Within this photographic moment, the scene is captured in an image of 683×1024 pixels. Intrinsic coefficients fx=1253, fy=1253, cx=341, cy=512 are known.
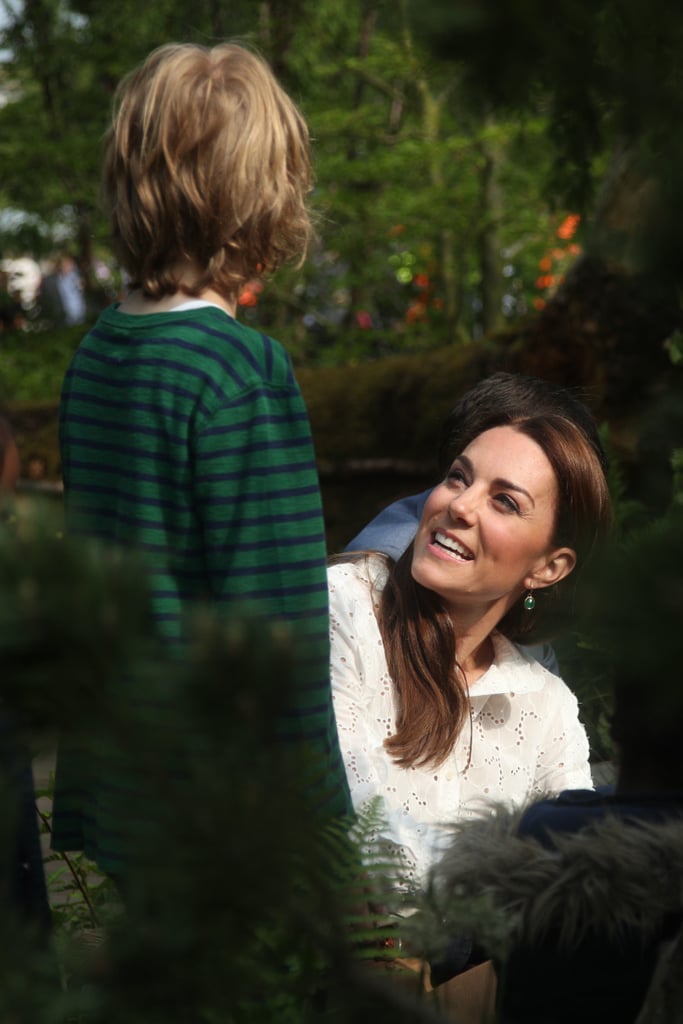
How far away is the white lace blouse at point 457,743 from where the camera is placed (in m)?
2.43

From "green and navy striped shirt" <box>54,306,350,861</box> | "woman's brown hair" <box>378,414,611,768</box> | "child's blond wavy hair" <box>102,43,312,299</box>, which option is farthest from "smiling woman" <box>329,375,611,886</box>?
"child's blond wavy hair" <box>102,43,312,299</box>

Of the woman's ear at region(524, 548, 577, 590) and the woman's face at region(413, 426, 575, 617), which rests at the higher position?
the woman's face at region(413, 426, 575, 617)

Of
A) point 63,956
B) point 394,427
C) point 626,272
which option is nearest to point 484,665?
point 63,956

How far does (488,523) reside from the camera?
2506 mm

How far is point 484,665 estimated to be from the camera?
8.93 feet

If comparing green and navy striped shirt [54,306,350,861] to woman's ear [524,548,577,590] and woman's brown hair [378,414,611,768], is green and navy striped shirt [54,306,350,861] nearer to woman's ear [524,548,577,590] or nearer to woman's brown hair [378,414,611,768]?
woman's brown hair [378,414,611,768]

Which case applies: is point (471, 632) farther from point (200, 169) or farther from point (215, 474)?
point (200, 169)

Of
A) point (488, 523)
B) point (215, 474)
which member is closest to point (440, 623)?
point (488, 523)

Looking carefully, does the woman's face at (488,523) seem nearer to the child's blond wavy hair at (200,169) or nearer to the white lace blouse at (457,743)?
the white lace blouse at (457,743)

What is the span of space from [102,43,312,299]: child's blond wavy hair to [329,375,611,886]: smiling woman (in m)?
0.76

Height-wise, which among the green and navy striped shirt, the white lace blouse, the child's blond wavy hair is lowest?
the white lace blouse

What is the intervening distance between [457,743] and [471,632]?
0.79 feet

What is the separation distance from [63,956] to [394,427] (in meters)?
4.93

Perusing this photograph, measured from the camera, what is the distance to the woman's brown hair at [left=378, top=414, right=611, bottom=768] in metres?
2.53
